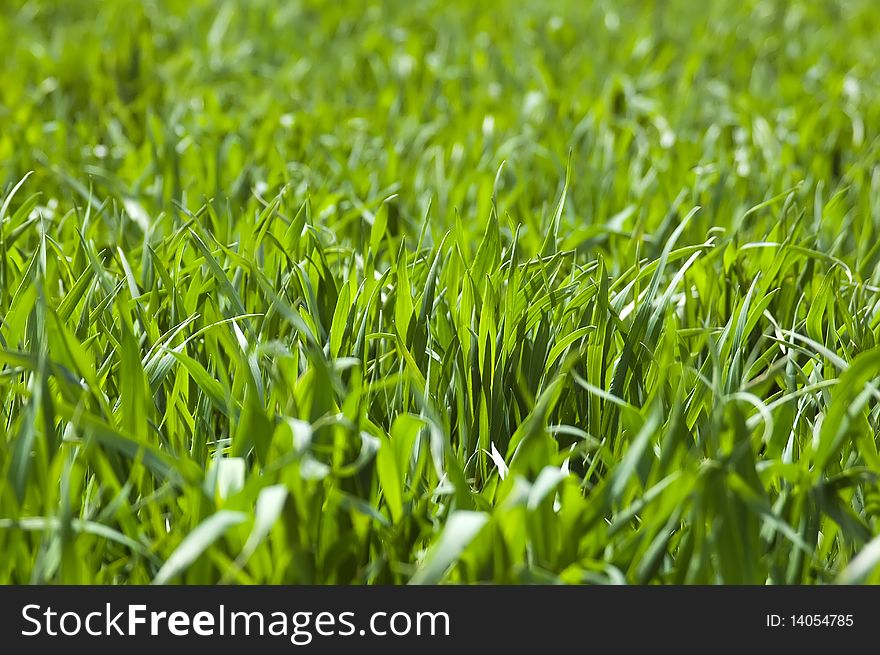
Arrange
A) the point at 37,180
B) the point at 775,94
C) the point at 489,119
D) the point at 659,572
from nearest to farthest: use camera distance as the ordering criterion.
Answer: the point at 659,572
the point at 37,180
the point at 489,119
the point at 775,94

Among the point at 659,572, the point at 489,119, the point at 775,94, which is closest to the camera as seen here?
the point at 659,572

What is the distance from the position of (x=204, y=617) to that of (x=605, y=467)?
49 cm

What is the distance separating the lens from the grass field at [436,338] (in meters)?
0.88

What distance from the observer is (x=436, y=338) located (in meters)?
1.26

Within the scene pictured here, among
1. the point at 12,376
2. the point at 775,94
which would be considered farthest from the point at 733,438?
the point at 775,94

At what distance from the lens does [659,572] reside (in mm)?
941

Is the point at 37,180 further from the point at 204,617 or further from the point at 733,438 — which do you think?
the point at 733,438

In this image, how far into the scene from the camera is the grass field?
88 cm

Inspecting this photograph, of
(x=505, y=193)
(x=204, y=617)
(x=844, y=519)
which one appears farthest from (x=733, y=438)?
(x=505, y=193)

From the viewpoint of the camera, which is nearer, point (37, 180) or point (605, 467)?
point (605, 467)

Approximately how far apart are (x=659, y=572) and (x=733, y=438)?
0.14 meters

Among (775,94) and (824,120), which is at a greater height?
(775,94)

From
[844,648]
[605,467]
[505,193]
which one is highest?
[505,193]

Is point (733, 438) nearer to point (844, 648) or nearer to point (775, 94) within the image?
point (844, 648)
